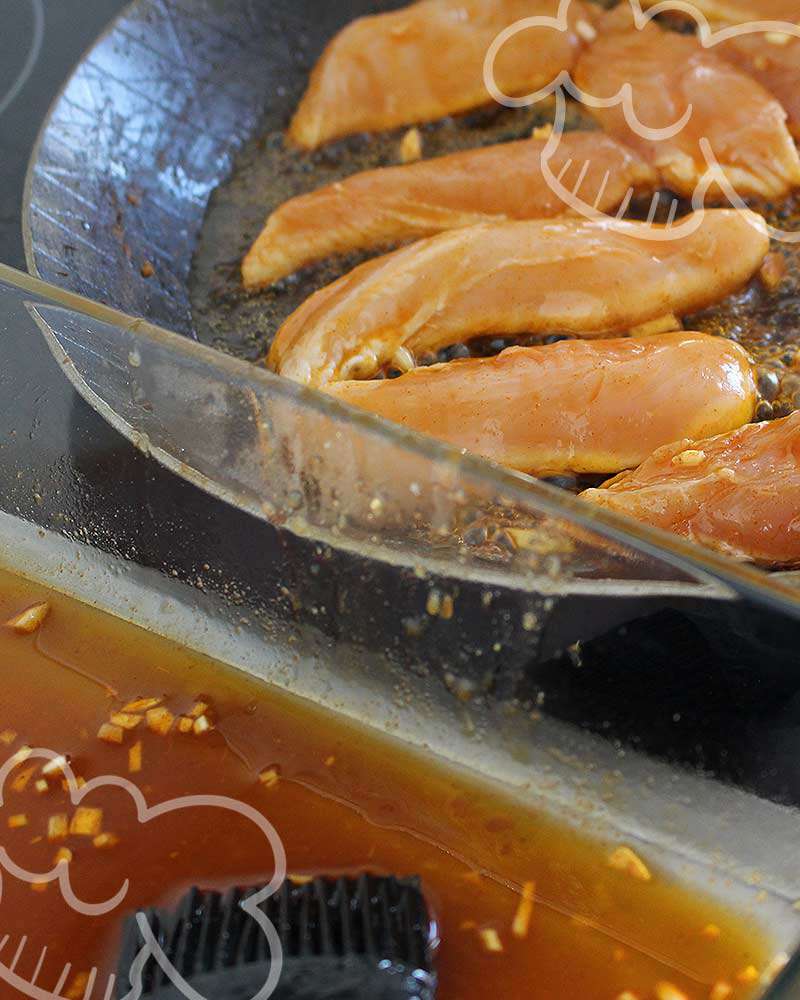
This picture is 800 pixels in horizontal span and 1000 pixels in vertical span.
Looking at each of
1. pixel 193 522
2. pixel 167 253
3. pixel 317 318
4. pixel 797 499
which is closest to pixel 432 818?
pixel 193 522

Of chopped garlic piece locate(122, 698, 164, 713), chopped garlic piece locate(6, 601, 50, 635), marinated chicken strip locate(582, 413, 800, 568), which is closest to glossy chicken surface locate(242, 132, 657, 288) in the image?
marinated chicken strip locate(582, 413, 800, 568)

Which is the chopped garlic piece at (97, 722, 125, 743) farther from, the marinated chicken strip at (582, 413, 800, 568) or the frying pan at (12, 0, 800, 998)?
the marinated chicken strip at (582, 413, 800, 568)

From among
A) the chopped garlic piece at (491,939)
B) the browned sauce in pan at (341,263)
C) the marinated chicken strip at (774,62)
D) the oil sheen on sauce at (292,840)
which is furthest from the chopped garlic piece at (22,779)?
the marinated chicken strip at (774,62)

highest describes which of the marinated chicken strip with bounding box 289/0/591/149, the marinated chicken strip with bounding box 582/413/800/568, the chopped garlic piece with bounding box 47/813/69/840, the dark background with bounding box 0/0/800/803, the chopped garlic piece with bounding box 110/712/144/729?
the marinated chicken strip with bounding box 289/0/591/149

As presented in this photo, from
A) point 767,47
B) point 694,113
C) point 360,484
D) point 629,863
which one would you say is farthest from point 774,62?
point 629,863

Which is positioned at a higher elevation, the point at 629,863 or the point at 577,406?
the point at 577,406

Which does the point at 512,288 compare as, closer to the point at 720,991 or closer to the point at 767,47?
the point at 767,47
